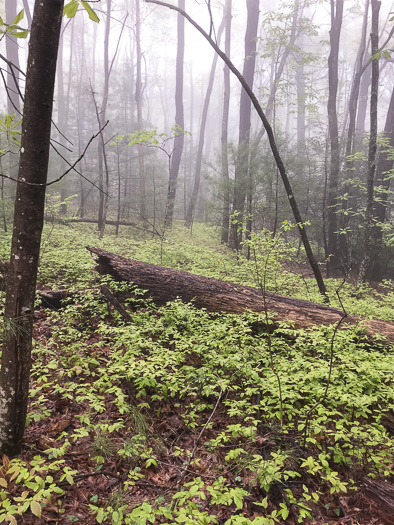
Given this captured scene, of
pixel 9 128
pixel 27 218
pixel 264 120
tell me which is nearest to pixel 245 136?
pixel 264 120

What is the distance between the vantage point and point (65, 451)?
2.80 meters

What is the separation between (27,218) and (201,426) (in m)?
2.93

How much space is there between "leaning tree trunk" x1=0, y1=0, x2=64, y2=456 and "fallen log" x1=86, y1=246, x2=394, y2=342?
3.58 meters

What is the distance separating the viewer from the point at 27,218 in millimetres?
2156

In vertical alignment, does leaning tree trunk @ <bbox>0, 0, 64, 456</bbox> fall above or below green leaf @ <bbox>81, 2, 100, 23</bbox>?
below

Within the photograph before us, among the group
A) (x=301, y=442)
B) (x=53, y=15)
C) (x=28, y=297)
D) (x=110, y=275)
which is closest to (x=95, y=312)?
(x=110, y=275)

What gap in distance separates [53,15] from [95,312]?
4448 mm

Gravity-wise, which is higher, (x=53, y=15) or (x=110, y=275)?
(x=53, y=15)

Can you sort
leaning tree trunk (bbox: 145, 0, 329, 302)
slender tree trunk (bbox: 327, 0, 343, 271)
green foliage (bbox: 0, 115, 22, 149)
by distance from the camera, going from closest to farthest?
1. green foliage (bbox: 0, 115, 22, 149)
2. leaning tree trunk (bbox: 145, 0, 329, 302)
3. slender tree trunk (bbox: 327, 0, 343, 271)

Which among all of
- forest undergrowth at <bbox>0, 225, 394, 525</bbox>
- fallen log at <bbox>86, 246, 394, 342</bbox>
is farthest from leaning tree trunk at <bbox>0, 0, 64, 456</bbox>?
fallen log at <bbox>86, 246, 394, 342</bbox>

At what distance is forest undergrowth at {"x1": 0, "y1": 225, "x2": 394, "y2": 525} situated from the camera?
2.39 metres

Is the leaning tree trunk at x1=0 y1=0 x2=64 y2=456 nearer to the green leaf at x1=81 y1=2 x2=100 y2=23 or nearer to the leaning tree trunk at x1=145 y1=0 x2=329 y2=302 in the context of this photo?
the green leaf at x1=81 y1=2 x2=100 y2=23

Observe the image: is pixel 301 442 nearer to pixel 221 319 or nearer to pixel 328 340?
pixel 328 340

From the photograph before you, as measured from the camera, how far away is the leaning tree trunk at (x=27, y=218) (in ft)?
6.60
